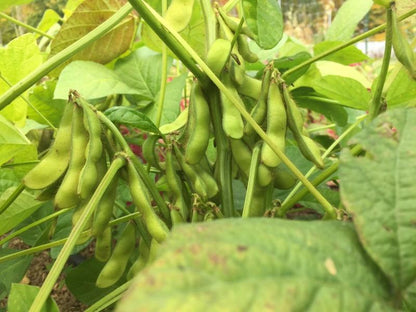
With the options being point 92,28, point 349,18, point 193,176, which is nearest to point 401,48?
point 193,176

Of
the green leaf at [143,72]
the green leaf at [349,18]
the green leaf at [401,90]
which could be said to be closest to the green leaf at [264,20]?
the green leaf at [401,90]

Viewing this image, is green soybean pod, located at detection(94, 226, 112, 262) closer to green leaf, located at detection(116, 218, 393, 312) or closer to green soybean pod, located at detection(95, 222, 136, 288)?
green soybean pod, located at detection(95, 222, 136, 288)

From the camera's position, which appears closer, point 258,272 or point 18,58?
point 258,272

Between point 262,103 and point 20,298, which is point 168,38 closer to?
A: point 262,103

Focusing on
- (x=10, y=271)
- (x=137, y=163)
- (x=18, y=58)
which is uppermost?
(x=18, y=58)

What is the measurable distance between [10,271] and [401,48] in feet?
2.17

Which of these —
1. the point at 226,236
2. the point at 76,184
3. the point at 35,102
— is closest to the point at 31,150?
the point at 35,102

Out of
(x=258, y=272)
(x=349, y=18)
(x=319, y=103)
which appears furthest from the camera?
(x=349, y=18)

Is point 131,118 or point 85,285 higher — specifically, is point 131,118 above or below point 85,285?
above

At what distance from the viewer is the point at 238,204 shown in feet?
2.54

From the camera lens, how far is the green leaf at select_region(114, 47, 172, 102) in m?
0.91

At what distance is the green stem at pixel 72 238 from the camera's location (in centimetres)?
42

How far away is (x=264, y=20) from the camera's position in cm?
56

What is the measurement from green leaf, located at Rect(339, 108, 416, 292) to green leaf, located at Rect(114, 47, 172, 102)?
22.1 inches
